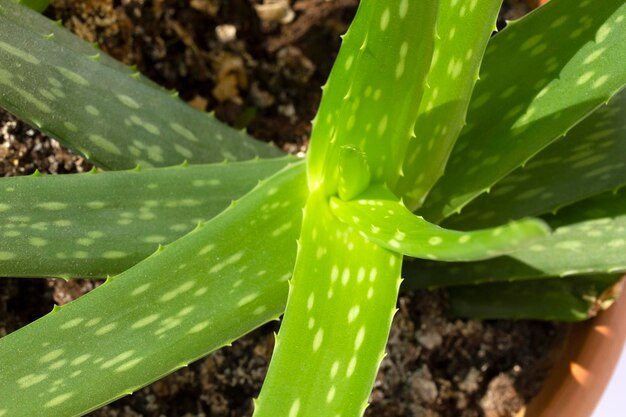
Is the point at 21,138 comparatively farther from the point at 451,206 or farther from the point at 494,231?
the point at 494,231

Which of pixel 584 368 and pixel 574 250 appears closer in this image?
pixel 574 250

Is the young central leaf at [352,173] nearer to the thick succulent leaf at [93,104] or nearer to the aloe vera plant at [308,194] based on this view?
the aloe vera plant at [308,194]

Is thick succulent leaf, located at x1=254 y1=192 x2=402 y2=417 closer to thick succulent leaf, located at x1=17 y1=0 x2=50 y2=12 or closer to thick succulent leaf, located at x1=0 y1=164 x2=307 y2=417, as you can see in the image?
thick succulent leaf, located at x1=0 y1=164 x2=307 y2=417

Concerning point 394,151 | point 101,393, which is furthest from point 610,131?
point 101,393

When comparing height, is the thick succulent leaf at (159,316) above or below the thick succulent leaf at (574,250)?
below

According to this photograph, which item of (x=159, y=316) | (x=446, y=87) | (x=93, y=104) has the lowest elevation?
(x=159, y=316)

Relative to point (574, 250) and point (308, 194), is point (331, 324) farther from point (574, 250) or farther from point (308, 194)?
point (574, 250)

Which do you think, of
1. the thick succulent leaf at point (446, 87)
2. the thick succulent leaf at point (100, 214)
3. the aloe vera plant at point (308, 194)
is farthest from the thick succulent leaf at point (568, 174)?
the thick succulent leaf at point (100, 214)

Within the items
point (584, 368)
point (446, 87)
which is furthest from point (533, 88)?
point (584, 368)
